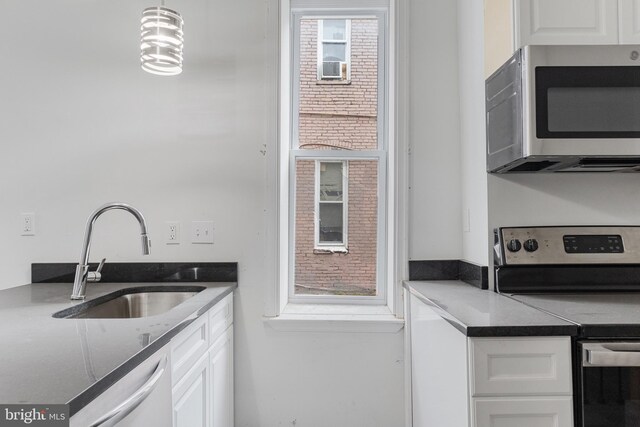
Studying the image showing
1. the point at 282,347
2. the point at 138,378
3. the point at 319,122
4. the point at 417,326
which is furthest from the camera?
the point at 319,122

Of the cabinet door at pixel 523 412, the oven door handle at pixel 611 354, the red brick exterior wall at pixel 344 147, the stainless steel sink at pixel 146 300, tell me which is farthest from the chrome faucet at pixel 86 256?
the oven door handle at pixel 611 354

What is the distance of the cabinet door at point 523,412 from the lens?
3.47ft

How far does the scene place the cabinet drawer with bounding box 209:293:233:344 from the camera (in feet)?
5.32

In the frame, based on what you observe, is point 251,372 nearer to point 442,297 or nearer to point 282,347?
point 282,347

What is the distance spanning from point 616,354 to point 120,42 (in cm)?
242

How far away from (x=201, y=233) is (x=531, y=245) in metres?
1.53

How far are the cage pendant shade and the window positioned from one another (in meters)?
0.76

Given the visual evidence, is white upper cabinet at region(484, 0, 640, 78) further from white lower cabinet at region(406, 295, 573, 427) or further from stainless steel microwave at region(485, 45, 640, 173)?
white lower cabinet at region(406, 295, 573, 427)

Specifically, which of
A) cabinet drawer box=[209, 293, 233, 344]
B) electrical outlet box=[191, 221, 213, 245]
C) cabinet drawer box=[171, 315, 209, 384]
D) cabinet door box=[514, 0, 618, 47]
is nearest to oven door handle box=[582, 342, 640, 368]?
cabinet door box=[514, 0, 618, 47]

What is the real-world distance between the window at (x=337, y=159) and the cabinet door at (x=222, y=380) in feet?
1.58

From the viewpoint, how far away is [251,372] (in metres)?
1.97

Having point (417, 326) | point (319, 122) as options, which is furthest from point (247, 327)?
point (319, 122)

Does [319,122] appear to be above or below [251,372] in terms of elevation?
above

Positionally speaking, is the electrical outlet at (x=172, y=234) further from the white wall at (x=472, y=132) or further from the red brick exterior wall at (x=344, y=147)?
the white wall at (x=472, y=132)
